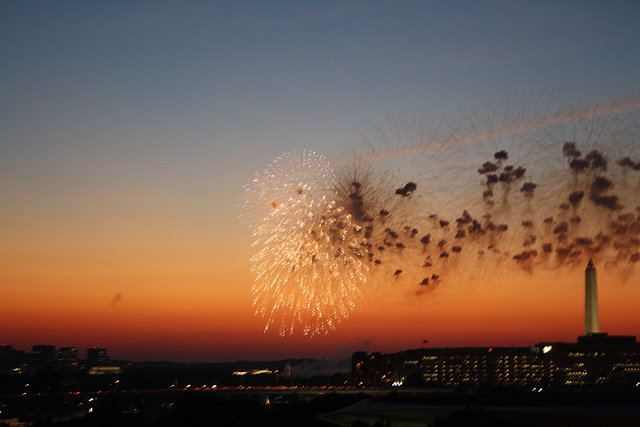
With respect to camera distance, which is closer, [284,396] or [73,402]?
[73,402]

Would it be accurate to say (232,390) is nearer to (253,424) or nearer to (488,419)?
(253,424)

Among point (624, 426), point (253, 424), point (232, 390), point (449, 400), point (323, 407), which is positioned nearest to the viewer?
point (624, 426)

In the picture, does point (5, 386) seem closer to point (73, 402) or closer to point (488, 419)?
point (73, 402)

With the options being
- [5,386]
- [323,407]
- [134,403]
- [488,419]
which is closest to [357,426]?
[488,419]

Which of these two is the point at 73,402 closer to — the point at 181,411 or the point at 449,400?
the point at 181,411

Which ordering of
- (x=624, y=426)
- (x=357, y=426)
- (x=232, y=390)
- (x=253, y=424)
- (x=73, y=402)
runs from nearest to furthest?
(x=624, y=426) < (x=357, y=426) < (x=253, y=424) < (x=73, y=402) < (x=232, y=390)

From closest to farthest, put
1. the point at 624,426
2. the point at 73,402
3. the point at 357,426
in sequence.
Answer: the point at 624,426, the point at 357,426, the point at 73,402

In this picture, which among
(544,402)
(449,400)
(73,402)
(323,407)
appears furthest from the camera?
(73,402)

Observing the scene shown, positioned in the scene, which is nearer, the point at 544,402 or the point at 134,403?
the point at 544,402

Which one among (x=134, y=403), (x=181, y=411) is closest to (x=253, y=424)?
(x=181, y=411)
